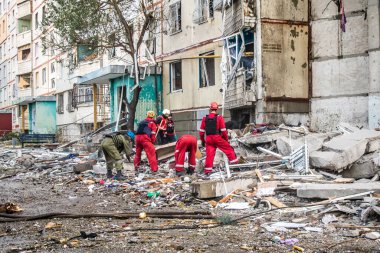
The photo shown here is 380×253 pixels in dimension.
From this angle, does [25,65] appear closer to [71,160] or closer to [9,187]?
[71,160]

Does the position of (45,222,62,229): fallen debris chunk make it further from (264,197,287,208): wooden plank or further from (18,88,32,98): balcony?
(18,88,32,98): balcony

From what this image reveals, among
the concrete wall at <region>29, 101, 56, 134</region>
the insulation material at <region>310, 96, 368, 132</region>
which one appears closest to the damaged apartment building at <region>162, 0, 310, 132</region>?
the insulation material at <region>310, 96, 368, 132</region>

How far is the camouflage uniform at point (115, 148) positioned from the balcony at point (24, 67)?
36.7 metres

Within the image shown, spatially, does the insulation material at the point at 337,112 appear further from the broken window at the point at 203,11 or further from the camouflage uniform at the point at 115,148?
the camouflage uniform at the point at 115,148

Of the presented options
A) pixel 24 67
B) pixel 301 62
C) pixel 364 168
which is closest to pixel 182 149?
pixel 364 168

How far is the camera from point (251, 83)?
17.9 m

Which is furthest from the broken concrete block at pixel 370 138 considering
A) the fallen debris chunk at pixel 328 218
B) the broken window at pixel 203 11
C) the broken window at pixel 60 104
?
the broken window at pixel 60 104

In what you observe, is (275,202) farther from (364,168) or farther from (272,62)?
(272,62)

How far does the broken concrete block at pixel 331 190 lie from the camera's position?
838 centimetres

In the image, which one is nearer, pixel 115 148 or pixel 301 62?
pixel 115 148

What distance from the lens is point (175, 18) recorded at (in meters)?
24.5

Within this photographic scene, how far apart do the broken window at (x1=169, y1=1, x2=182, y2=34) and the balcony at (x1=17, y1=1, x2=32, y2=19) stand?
26289 millimetres

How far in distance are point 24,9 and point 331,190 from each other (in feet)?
147

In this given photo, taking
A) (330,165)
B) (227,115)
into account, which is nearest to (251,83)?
(227,115)
